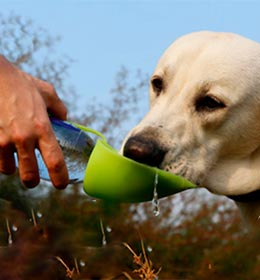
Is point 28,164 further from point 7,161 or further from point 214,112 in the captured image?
point 214,112

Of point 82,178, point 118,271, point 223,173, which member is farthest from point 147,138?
point 118,271

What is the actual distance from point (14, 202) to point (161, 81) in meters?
2.87

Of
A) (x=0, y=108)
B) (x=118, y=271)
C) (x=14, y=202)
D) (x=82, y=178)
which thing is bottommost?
(x=14, y=202)

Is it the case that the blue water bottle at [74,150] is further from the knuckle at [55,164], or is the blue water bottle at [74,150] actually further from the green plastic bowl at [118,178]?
the knuckle at [55,164]

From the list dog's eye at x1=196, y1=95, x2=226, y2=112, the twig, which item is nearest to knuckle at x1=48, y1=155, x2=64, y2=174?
dog's eye at x1=196, y1=95, x2=226, y2=112

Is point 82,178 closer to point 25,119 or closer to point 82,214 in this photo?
point 25,119

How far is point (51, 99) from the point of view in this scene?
2.94 m

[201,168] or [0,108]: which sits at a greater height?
[0,108]

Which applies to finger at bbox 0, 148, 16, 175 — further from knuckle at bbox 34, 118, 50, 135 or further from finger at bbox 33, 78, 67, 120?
finger at bbox 33, 78, 67, 120

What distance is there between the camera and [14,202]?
269 inches

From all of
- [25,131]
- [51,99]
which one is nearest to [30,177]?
[25,131]

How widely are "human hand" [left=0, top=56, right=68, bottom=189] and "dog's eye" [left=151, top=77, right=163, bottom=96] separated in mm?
1732

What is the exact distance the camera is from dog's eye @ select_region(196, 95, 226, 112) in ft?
13.7

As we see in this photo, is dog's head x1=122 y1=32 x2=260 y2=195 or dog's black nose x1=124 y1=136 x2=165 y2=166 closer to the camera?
dog's black nose x1=124 y1=136 x2=165 y2=166
